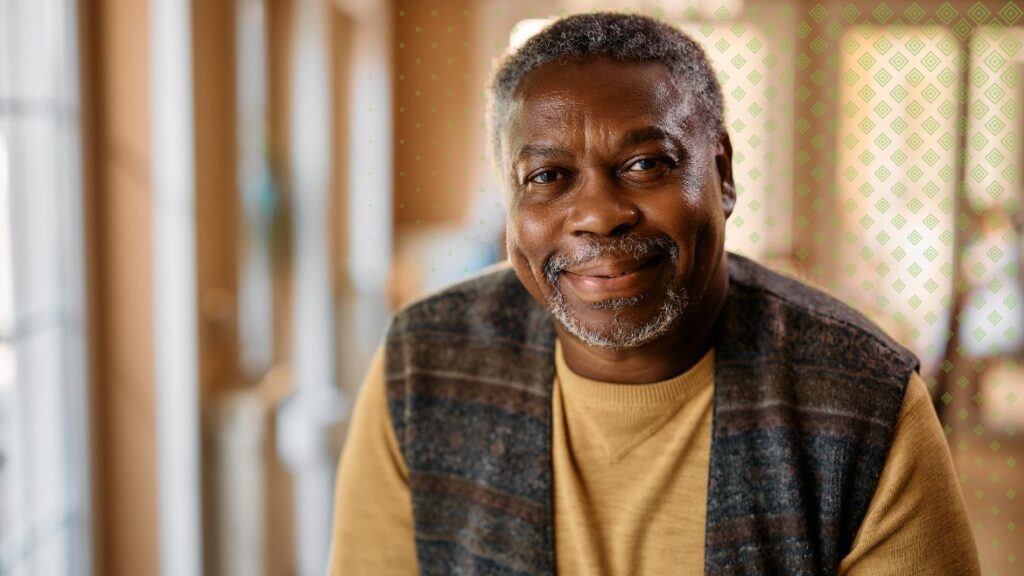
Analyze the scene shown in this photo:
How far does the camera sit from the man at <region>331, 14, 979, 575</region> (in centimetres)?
99

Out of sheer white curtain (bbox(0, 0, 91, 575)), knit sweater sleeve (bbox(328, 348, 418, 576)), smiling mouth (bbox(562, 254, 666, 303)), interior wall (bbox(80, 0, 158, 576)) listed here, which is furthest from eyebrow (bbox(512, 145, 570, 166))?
interior wall (bbox(80, 0, 158, 576))

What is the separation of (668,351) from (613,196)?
0.73 ft

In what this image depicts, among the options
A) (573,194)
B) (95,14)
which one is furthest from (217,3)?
Answer: (573,194)

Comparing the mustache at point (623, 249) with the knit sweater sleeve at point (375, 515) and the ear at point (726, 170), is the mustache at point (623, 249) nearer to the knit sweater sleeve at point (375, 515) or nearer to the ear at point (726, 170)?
the ear at point (726, 170)

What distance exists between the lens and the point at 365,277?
401cm

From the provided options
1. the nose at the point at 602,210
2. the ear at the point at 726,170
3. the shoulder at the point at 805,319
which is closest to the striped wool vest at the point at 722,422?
the shoulder at the point at 805,319

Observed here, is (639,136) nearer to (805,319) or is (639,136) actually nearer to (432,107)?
(805,319)

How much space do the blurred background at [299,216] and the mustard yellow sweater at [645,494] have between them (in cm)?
29

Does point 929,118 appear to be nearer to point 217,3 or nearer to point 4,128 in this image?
point 4,128

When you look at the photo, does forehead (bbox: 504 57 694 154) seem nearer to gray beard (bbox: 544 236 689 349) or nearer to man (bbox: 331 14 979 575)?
man (bbox: 331 14 979 575)

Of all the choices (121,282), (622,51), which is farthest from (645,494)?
(121,282)

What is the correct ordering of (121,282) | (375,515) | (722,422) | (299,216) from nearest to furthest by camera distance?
(722,422)
(375,515)
(121,282)
(299,216)

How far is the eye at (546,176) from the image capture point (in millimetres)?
1013

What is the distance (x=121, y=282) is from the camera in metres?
2.26
